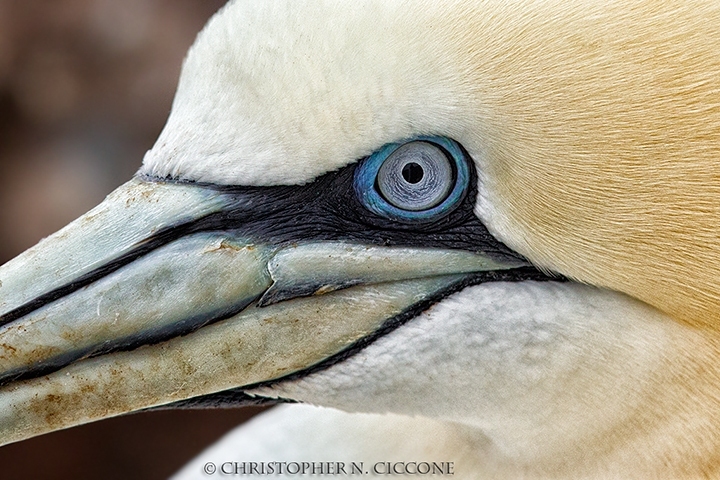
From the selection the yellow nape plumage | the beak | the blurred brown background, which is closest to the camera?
the yellow nape plumage

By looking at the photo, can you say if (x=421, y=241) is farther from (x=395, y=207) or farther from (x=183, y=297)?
(x=183, y=297)

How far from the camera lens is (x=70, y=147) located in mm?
5457

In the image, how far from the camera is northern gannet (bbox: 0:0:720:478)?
5.70 ft

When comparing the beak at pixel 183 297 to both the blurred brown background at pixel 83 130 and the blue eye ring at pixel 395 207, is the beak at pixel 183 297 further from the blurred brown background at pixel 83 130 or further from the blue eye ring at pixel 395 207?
the blurred brown background at pixel 83 130

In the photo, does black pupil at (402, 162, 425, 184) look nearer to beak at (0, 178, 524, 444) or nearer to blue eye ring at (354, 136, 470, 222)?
blue eye ring at (354, 136, 470, 222)

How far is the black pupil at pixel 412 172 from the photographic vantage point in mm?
1878

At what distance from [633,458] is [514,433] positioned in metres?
0.27

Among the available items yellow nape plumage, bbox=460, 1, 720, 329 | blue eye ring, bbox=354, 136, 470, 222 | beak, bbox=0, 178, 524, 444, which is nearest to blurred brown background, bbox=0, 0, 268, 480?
beak, bbox=0, 178, 524, 444

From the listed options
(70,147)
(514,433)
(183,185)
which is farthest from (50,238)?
(70,147)

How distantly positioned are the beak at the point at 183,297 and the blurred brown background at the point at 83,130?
352 cm

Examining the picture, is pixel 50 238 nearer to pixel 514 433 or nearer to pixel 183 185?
pixel 183 185

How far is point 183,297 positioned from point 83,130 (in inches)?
153

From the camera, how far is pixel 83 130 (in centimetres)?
550

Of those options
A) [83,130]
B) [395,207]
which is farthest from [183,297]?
[83,130]
